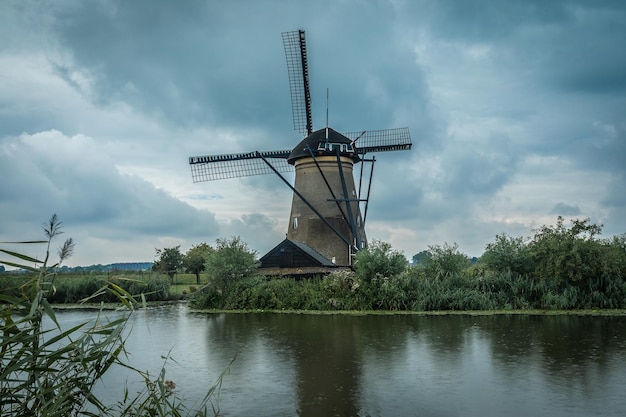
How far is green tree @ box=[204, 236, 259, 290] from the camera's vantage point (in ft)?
96.9

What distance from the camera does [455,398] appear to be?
34.0 ft

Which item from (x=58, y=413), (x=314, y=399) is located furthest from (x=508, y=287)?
(x=58, y=413)

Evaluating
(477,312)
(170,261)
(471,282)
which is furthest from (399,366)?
(170,261)

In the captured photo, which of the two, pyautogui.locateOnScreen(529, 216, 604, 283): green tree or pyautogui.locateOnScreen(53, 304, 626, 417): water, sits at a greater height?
pyautogui.locateOnScreen(529, 216, 604, 283): green tree

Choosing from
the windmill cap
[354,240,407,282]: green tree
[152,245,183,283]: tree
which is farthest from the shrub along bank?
[152,245,183,283]: tree

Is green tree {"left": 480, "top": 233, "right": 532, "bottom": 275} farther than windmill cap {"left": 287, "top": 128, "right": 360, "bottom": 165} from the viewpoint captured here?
No

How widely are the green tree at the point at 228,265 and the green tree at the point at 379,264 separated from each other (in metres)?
6.03

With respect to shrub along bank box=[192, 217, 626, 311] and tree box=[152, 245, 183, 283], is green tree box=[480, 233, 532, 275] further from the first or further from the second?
tree box=[152, 245, 183, 283]

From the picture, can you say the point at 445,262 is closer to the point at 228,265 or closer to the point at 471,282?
the point at 471,282

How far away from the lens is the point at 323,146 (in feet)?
115

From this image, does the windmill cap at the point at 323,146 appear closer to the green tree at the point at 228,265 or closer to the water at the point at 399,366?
the green tree at the point at 228,265

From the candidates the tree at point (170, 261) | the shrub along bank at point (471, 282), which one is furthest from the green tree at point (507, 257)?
the tree at point (170, 261)

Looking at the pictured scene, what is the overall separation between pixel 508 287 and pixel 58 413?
24.6 meters

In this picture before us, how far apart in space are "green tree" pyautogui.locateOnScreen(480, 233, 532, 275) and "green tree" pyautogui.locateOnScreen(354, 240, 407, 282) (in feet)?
14.2
